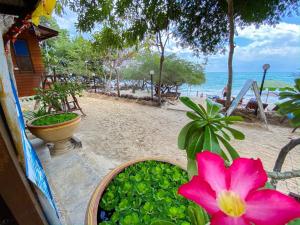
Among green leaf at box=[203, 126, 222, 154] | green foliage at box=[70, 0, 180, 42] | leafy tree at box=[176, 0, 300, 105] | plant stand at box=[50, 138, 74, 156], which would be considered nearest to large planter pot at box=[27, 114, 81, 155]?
plant stand at box=[50, 138, 74, 156]

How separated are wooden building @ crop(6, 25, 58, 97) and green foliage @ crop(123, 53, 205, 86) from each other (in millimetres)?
6910

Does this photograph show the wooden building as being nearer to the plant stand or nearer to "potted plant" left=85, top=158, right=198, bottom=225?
the plant stand

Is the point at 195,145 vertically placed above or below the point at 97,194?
above

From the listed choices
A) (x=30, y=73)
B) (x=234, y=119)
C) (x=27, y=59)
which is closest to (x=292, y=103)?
(x=234, y=119)

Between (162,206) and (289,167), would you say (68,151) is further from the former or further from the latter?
(289,167)

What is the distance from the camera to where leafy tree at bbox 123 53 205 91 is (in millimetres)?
11039

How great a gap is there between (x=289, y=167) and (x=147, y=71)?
11.0 meters

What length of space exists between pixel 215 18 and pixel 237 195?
6943mm

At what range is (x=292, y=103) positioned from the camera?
2.89 feet

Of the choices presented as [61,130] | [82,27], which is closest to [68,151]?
[61,130]

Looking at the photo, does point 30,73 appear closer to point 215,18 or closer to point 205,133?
point 215,18

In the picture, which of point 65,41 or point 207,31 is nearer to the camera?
point 207,31

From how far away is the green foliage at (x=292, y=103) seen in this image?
2.77 ft

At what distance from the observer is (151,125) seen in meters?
4.26
